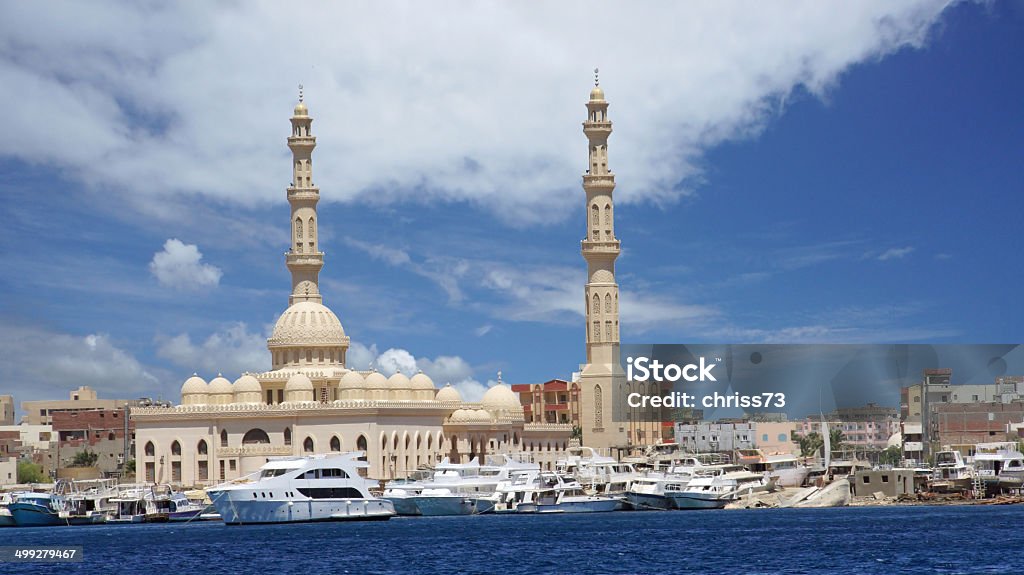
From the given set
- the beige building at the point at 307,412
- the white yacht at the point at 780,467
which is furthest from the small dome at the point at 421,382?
the white yacht at the point at 780,467

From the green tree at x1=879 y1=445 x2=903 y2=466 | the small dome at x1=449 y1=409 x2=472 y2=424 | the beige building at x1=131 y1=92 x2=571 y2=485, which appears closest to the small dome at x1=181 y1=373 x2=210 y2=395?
the beige building at x1=131 y1=92 x2=571 y2=485

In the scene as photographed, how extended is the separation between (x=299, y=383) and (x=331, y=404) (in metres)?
3.68

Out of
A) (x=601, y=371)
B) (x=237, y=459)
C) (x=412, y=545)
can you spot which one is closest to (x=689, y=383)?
(x=601, y=371)

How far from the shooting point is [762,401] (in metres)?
142

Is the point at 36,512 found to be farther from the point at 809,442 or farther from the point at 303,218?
the point at 809,442

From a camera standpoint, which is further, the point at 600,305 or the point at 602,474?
the point at 600,305

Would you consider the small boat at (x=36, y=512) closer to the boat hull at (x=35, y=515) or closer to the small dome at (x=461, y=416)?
the boat hull at (x=35, y=515)

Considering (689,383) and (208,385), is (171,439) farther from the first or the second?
(689,383)

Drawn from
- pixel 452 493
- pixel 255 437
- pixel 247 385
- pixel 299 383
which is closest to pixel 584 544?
pixel 452 493

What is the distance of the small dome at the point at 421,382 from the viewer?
151 meters

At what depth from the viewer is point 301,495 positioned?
362 feet

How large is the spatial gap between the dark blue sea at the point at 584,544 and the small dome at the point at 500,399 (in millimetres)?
37727

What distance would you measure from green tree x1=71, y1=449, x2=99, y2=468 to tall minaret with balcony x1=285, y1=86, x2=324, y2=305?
23346mm

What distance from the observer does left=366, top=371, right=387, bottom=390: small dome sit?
14700 centimetres
